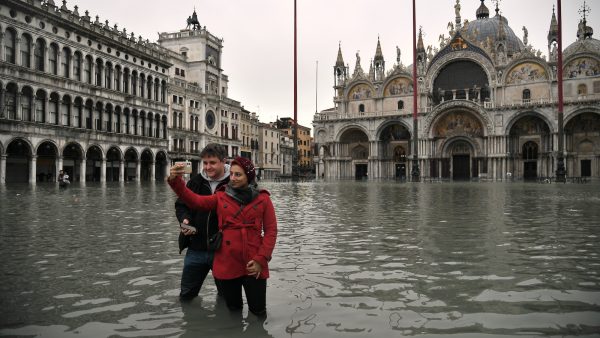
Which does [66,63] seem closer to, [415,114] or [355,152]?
[415,114]

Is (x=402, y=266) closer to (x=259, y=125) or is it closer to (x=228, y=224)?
(x=228, y=224)

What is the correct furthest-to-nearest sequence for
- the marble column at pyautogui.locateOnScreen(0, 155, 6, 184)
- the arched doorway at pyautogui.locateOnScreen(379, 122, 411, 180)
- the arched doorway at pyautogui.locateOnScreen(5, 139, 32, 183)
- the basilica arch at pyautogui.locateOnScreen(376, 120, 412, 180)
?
the arched doorway at pyautogui.locateOnScreen(379, 122, 411, 180) < the basilica arch at pyautogui.locateOnScreen(376, 120, 412, 180) < the arched doorway at pyautogui.locateOnScreen(5, 139, 32, 183) < the marble column at pyautogui.locateOnScreen(0, 155, 6, 184)

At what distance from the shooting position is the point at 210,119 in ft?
226

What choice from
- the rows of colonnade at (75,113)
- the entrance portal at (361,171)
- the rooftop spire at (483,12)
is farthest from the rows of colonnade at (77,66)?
the rooftop spire at (483,12)

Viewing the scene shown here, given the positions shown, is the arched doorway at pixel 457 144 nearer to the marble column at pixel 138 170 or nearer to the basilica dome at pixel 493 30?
the basilica dome at pixel 493 30

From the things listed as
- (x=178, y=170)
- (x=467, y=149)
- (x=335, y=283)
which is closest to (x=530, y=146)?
(x=467, y=149)

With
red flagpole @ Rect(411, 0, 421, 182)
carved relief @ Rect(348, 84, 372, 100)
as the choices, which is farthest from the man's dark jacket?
carved relief @ Rect(348, 84, 372, 100)

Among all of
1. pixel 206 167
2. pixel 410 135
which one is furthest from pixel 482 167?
pixel 206 167

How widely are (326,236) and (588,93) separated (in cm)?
5301

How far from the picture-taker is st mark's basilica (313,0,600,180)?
5253cm

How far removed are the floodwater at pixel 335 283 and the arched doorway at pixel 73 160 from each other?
3562 centimetres

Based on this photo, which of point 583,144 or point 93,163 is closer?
point 93,163

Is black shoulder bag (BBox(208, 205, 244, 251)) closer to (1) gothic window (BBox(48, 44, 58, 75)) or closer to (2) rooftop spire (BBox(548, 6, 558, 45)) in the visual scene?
(1) gothic window (BBox(48, 44, 58, 75))

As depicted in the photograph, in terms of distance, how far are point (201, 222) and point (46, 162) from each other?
42.0m
